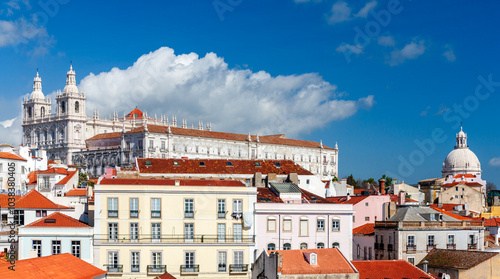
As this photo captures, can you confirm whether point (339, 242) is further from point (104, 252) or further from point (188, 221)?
point (104, 252)

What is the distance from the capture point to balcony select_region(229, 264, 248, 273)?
1896 inches

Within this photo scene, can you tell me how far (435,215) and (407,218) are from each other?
2.63 metres

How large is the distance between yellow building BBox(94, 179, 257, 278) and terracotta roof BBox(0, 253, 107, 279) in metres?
6.54

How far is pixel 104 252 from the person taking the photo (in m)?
47.5

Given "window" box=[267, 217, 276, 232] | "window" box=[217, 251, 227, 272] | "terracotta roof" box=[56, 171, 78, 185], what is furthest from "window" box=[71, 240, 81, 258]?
"terracotta roof" box=[56, 171, 78, 185]

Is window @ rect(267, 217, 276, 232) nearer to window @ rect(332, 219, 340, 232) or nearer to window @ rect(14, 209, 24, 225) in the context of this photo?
window @ rect(332, 219, 340, 232)

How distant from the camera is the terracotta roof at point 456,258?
143ft

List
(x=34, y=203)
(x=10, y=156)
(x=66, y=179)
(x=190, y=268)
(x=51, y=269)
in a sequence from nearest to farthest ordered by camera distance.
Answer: (x=51, y=269) → (x=190, y=268) → (x=34, y=203) → (x=66, y=179) → (x=10, y=156)

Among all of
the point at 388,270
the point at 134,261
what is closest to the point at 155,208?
the point at 134,261

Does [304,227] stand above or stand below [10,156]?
below

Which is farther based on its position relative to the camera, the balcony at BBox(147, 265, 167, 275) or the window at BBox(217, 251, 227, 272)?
the window at BBox(217, 251, 227, 272)

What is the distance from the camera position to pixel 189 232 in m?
49.1

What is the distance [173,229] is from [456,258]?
18912 millimetres

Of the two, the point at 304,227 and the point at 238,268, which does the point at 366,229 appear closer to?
the point at 304,227
